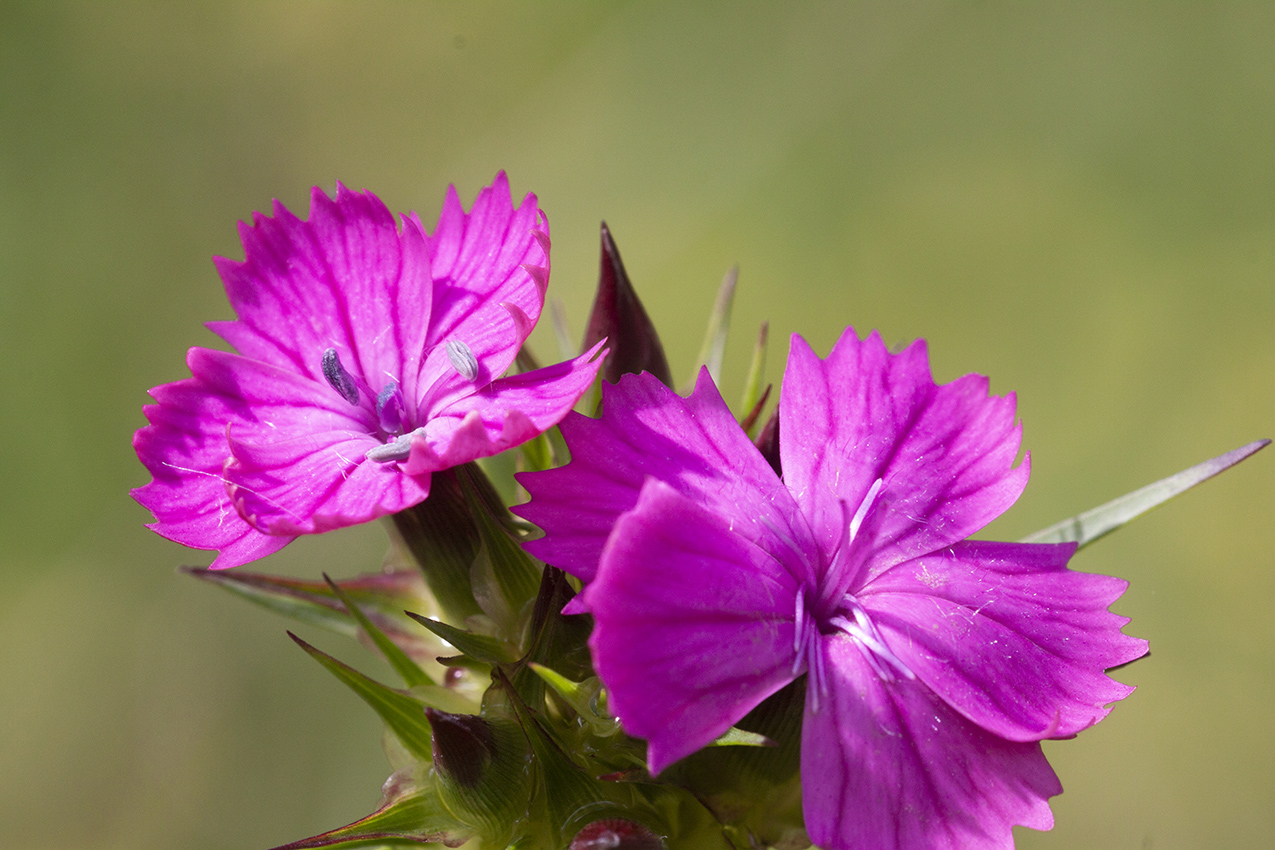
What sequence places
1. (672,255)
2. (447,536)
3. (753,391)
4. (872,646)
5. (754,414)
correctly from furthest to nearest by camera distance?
(672,255)
(753,391)
(754,414)
(447,536)
(872,646)

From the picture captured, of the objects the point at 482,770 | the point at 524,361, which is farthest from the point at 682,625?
the point at 524,361

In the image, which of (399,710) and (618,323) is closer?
(399,710)

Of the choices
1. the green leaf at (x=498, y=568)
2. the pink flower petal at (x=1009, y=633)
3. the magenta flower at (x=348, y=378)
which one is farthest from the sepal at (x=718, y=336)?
the pink flower petal at (x=1009, y=633)

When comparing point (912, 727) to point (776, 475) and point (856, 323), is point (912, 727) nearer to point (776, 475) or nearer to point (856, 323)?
point (776, 475)

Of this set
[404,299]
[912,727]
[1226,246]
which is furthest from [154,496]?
[1226,246]

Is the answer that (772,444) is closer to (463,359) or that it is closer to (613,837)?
(463,359)

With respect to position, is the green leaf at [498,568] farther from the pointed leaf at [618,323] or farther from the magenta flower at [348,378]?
the pointed leaf at [618,323]
